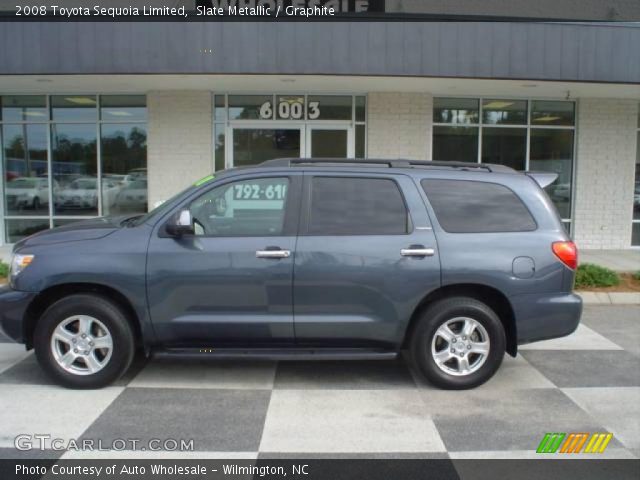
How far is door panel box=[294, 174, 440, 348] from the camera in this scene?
195 inches

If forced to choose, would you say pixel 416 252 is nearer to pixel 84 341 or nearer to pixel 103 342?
pixel 103 342

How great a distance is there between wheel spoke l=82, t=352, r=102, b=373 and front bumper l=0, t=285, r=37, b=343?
1.93 feet

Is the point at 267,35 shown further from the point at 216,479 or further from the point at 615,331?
the point at 216,479

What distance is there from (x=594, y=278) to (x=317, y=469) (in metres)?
6.99

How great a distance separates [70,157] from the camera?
500 inches

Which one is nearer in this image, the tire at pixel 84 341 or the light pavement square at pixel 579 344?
the tire at pixel 84 341

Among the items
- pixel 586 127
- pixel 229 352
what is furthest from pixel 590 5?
pixel 229 352

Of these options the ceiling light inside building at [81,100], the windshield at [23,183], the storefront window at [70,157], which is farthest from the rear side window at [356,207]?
the windshield at [23,183]

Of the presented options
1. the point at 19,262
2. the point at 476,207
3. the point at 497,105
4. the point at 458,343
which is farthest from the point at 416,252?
the point at 497,105

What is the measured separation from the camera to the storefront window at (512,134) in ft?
42.0

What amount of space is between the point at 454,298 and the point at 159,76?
741 cm

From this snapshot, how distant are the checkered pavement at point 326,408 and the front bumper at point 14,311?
1.71ft

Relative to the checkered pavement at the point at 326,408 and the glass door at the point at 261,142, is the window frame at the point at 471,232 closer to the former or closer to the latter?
the checkered pavement at the point at 326,408

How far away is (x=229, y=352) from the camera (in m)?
5.03
